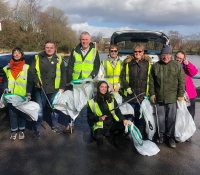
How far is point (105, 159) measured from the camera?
3.51 m

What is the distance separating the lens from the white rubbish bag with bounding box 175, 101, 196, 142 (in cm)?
396

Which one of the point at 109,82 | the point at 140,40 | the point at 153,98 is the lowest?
the point at 153,98

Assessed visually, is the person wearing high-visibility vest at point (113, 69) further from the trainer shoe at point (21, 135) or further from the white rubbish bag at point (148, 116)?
the trainer shoe at point (21, 135)

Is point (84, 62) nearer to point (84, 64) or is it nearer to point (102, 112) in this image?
point (84, 64)

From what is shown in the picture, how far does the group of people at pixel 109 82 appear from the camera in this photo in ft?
12.6

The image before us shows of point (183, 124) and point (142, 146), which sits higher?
point (183, 124)

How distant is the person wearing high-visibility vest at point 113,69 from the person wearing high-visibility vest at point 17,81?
139cm

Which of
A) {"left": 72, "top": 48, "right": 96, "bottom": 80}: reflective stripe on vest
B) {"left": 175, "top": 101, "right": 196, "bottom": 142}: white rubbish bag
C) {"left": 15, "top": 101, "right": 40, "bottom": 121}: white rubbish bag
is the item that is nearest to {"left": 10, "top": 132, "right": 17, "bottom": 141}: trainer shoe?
{"left": 15, "top": 101, "right": 40, "bottom": 121}: white rubbish bag

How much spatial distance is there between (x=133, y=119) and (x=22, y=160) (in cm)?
207

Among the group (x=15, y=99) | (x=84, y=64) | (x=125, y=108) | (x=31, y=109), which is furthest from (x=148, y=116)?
(x=15, y=99)

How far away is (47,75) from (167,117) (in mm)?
2223

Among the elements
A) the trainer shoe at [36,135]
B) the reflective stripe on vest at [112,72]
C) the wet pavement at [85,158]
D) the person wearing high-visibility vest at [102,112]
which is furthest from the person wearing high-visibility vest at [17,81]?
the reflective stripe on vest at [112,72]

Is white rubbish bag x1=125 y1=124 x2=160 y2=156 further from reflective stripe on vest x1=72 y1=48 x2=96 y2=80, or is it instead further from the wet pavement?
reflective stripe on vest x1=72 y1=48 x2=96 y2=80

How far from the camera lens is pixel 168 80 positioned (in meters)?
3.78
